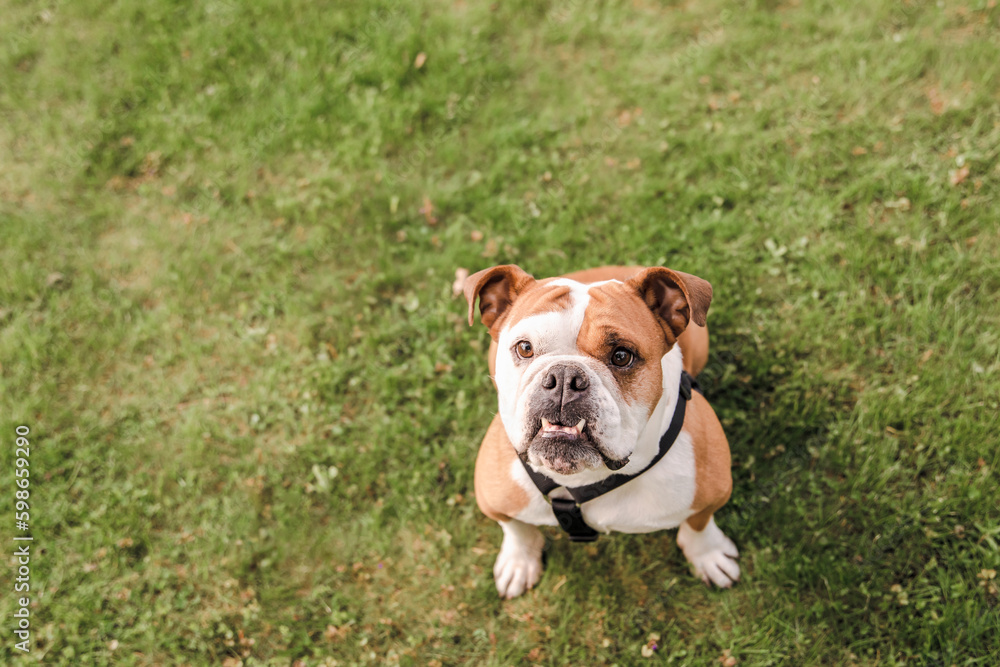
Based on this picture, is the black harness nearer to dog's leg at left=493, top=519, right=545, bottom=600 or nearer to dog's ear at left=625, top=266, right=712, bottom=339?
dog's ear at left=625, top=266, right=712, bottom=339

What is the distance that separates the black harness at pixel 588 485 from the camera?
3.14m

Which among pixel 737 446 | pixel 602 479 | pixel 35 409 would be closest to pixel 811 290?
pixel 737 446

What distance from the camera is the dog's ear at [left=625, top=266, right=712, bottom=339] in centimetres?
291

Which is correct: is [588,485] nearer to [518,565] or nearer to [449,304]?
[518,565]

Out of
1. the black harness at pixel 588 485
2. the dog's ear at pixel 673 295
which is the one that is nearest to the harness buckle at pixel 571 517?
the black harness at pixel 588 485

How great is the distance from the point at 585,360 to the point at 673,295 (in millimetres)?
654

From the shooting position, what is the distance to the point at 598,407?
2.62m

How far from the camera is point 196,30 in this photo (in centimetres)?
650

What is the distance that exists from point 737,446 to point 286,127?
188 inches

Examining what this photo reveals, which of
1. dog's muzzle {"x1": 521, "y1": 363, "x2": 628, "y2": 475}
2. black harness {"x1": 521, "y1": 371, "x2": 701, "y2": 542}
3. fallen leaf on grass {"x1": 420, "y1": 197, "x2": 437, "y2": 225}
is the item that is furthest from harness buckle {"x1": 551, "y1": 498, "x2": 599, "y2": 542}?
fallen leaf on grass {"x1": 420, "y1": 197, "x2": 437, "y2": 225}

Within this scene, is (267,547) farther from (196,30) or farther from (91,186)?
(196,30)

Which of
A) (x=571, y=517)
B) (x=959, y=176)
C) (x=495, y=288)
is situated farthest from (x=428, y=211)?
(x=959, y=176)

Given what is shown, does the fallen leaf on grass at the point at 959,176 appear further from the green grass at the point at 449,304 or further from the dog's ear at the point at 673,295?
the dog's ear at the point at 673,295

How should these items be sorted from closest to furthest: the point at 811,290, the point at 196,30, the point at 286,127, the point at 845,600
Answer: the point at 845,600 → the point at 811,290 → the point at 286,127 → the point at 196,30
